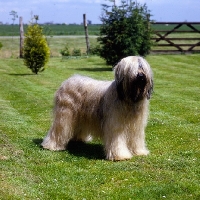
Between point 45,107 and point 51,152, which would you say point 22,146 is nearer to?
point 51,152

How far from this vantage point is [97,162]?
891cm

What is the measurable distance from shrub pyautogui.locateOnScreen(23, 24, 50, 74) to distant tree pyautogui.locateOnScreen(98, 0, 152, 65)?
3268 mm

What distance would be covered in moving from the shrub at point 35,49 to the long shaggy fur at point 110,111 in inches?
585

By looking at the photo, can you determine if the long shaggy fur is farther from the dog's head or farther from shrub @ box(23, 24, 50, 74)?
shrub @ box(23, 24, 50, 74)

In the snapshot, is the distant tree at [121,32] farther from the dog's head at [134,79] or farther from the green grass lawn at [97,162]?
the dog's head at [134,79]

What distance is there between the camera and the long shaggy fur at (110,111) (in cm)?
854

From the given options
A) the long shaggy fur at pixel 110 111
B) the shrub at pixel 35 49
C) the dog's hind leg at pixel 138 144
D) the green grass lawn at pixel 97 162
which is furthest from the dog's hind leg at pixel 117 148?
the shrub at pixel 35 49

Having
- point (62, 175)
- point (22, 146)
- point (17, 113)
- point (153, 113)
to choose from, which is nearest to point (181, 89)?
point (153, 113)

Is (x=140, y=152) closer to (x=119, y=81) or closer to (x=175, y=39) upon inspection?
(x=119, y=81)

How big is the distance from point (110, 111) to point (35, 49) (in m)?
16.2

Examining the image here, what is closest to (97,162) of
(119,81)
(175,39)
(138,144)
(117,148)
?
(117,148)

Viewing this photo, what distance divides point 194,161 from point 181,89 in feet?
33.7

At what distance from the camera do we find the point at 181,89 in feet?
61.8

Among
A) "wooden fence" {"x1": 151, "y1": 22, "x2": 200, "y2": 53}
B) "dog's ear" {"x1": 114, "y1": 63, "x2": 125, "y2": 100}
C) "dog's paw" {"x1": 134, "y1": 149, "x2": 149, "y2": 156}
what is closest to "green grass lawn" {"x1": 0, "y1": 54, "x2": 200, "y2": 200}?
"dog's paw" {"x1": 134, "y1": 149, "x2": 149, "y2": 156}
